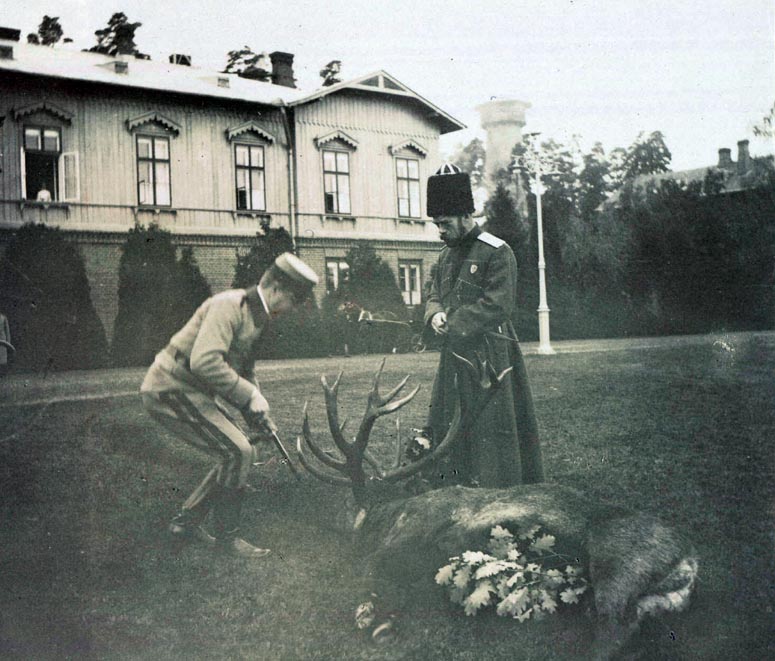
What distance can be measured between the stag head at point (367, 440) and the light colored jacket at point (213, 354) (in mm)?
331

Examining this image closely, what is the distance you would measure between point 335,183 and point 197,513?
136 cm

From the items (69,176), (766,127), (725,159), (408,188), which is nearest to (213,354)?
(69,176)

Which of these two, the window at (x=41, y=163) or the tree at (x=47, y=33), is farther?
the tree at (x=47, y=33)

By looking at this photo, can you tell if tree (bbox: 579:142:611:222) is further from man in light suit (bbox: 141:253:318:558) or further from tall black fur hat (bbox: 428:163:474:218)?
man in light suit (bbox: 141:253:318:558)

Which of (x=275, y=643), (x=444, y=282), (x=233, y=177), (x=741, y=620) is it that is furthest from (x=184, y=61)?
(x=741, y=620)

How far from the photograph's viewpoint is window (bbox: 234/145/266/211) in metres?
2.77

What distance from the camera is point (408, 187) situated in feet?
10.00

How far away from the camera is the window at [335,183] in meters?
2.92

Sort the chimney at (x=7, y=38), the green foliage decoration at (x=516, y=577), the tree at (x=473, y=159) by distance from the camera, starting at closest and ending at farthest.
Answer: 1. the green foliage decoration at (x=516, y=577)
2. the chimney at (x=7, y=38)
3. the tree at (x=473, y=159)

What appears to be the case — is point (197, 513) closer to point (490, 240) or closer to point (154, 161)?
Result: point (154, 161)

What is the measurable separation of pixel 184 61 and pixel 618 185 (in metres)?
2.05

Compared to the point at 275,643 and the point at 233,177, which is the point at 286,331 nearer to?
the point at 233,177

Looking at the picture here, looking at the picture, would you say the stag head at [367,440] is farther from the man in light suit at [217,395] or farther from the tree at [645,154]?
the tree at [645,154]

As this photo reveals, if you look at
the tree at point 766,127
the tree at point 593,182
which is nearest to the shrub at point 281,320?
the tree at point 593,182
